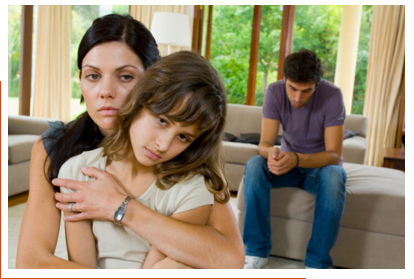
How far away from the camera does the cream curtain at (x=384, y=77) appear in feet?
16.5

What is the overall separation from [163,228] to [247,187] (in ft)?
4.58

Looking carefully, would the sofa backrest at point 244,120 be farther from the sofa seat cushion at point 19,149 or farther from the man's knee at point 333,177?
the man's knee at point 333,177

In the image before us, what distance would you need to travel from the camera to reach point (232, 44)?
596cm

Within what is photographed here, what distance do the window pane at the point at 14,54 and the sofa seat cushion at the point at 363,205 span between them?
12.8ft

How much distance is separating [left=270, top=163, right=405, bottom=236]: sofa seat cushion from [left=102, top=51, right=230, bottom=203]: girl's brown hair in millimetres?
1363

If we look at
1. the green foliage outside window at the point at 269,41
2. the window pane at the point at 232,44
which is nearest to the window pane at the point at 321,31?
the green foliage outside window at the point at 269,41

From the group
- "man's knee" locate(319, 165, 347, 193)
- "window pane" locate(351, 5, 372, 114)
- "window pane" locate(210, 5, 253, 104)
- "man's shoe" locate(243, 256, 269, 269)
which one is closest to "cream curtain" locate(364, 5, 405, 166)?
"window pane" locate(351, 5, 372, 114)

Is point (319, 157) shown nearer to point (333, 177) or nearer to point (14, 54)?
point (333, 177)

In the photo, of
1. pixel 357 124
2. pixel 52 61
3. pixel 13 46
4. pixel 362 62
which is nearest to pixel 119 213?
pixel 357 124

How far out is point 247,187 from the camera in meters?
2.26

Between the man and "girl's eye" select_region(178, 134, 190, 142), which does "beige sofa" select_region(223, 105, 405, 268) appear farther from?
"girl's eye" select_region(178, 134, 190, 142)

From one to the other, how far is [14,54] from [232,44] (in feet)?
9.54
